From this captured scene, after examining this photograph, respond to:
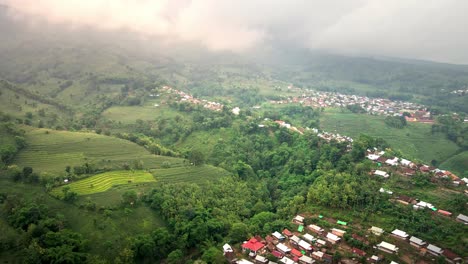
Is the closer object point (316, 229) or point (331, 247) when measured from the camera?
point (331, 247)

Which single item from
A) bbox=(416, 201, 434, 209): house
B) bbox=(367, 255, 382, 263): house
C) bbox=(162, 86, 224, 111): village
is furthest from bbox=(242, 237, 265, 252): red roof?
bbox=(162, 86, 224, 111): village

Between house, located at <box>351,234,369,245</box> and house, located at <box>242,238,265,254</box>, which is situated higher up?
house, located at <box>351,234,369,245</box>

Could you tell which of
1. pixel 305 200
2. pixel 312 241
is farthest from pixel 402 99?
pixel 312 241

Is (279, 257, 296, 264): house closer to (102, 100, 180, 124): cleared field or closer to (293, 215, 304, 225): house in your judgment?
(293, 215, 304, 225): house

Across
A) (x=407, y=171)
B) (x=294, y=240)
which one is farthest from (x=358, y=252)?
(x=407, y=171)

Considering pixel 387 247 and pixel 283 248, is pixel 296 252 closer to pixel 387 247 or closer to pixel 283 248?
pixel 283 248

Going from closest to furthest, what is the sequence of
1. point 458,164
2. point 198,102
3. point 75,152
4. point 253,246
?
1. point 253,246
2. point 75,152
3. point 458,164
4. point 198,102

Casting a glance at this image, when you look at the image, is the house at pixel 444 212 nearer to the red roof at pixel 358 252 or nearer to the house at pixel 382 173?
the house at pixel 382 173
